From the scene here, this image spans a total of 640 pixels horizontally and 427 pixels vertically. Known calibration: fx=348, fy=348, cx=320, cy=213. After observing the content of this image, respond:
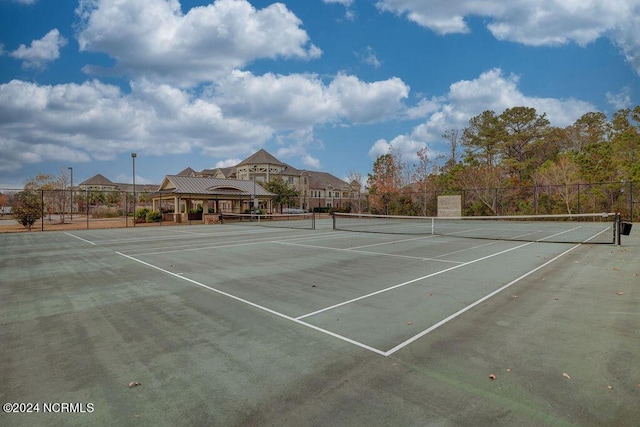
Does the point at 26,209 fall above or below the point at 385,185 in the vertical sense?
below

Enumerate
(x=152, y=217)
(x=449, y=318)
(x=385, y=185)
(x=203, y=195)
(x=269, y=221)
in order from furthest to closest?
(x=385, y=185), (x=203, y=195), (x=269, y=221), (x=152, y=217), (x=449, y=318)

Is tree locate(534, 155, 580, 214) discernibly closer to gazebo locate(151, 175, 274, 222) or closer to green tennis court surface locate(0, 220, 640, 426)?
green tennis court surface locate(0, 220, 640, 426)

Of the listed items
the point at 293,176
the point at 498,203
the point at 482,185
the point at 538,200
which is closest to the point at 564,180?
the point at 538,200

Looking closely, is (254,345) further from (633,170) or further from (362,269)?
(633,170)

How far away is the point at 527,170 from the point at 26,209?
51486 mm

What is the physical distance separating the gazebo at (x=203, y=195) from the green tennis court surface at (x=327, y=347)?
29.3 meters

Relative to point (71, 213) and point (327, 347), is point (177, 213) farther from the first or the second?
point (327, 347)

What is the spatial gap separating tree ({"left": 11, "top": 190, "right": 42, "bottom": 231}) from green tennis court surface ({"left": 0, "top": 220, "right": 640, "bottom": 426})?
75.7ft

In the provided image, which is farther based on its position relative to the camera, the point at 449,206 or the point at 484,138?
the point at 484,138

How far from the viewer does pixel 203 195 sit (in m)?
38.2

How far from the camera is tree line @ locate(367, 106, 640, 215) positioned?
2962 centimetres

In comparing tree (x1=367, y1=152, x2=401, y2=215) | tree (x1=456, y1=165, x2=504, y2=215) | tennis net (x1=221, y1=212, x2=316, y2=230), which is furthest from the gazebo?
tree (x1=456, y1=165, x2=504, y2=215)

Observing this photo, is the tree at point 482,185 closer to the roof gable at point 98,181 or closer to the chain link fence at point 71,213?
the chain link fence at point 71,213

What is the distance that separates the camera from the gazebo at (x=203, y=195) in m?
36.7
